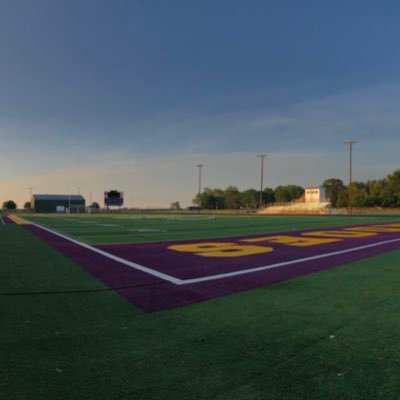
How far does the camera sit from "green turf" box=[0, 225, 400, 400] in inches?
96.6

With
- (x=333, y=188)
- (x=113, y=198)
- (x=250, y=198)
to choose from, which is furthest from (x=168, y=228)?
(x=250, y=198)

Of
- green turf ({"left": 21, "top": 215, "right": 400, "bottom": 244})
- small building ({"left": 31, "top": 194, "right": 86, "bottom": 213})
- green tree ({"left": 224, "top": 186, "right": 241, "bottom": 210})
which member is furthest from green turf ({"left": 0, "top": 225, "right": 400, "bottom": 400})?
green tree ({"left": 224, "top": 186, "right": 241, "bottom": 210})

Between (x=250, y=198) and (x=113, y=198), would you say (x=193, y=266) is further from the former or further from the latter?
(x=250, y=198)

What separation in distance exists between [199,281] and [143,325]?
2.26m

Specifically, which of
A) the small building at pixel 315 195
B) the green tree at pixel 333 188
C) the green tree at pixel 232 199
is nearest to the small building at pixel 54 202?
the green tree at pixel 232 199

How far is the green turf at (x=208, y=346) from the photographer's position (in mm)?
2455

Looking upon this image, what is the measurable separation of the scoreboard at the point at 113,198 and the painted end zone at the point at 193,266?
69097mm

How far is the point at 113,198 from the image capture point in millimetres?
79625

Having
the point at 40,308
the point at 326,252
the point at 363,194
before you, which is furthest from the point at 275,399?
the point at 363,194

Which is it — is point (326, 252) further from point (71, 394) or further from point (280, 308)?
point (71, 394)

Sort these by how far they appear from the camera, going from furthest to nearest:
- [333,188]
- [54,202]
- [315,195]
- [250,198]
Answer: [250,198], [333,188], [54,202], [315,195]

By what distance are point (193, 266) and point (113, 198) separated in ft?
246

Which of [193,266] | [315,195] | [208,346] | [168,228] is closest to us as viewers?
[208,346]

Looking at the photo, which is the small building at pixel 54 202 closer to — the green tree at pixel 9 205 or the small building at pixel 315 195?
the green tree at pixel 9 205
